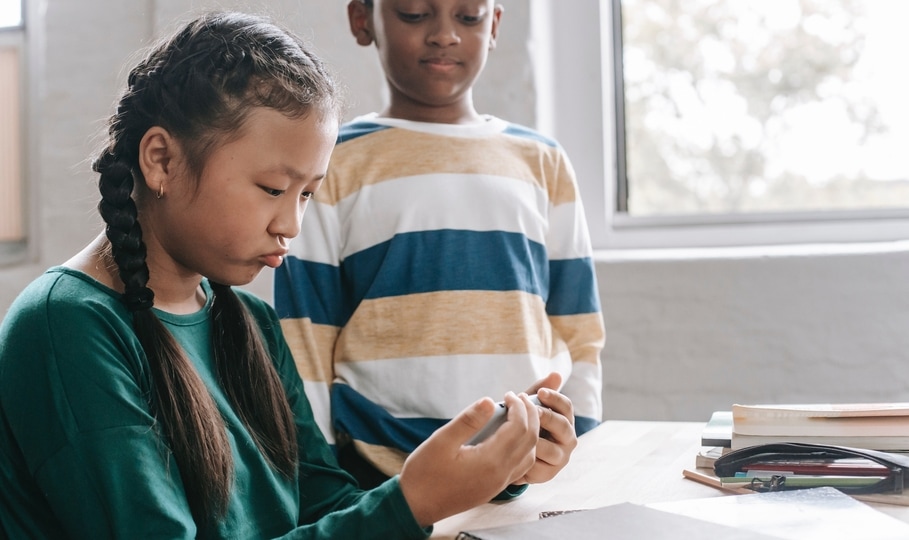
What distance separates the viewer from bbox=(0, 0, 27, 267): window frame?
2387 millimetres

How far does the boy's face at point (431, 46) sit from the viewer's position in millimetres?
1449

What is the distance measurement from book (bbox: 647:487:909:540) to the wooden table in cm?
10

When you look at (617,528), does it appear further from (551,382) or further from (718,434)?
(718,434)

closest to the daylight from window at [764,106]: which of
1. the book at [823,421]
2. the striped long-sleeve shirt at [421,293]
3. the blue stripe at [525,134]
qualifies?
the blue stripe at [525,134]

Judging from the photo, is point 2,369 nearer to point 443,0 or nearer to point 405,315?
point 405,315

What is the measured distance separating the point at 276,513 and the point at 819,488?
0.54m

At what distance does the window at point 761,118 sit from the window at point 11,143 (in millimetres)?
1524

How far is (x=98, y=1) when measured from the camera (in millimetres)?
2268

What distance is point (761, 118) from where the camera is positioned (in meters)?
2.27

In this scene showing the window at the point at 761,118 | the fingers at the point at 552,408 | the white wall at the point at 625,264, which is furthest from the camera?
the window at the point at 761,118

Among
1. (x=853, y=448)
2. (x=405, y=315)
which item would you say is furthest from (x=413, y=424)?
(x=853, y=448)

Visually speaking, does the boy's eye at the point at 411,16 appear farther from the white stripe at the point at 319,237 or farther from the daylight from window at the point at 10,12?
the daylight from window at the point at 10,12

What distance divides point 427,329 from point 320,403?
192mm

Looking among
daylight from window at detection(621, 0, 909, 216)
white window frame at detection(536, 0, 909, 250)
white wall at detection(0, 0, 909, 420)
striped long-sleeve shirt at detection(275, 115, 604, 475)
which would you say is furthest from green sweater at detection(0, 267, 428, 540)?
daylight from window at detection(621, 0, 909, 216)
